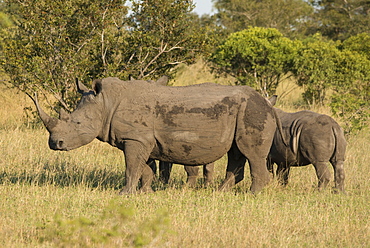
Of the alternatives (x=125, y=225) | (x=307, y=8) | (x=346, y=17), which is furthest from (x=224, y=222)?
(x=307, y=8)

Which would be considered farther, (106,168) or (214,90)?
(106,168)

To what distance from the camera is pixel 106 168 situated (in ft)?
35.6

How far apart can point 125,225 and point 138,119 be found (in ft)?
6.91

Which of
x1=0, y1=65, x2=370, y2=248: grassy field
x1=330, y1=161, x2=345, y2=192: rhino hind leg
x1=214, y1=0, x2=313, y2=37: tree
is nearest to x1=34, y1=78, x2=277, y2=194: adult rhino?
x1=0, y1=65, x2=370, y2=248: grassy field

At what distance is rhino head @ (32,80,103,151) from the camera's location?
330 inches

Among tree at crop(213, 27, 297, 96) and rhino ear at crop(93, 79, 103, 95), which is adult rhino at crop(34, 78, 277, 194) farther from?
tree at crop(213, 27, 297, 96)

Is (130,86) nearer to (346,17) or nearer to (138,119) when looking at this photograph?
(138,119)

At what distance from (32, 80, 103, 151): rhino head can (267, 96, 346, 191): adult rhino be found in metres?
3.05

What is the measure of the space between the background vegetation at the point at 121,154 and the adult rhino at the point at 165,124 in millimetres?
671

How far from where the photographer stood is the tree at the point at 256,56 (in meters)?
18.2

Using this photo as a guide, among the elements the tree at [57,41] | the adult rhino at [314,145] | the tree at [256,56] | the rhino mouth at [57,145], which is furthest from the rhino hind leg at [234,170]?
the tree at [256,56]

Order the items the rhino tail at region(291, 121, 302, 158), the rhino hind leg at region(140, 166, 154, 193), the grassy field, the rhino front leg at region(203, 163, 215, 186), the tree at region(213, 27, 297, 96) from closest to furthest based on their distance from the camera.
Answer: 1. the grassy field
2. the rhino hind leg at region(140, 166, 154, 193)
3. the rhino tail at region(291, 121, 302, 158)
4. the rhino front leg at region(203, 163, 215, 186)
5. the tree at region(213, 27, 297, 96)

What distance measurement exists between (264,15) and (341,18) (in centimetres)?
462

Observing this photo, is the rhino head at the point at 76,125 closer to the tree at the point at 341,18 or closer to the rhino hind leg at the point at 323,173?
the rhino hind leg at the point at 323,173
